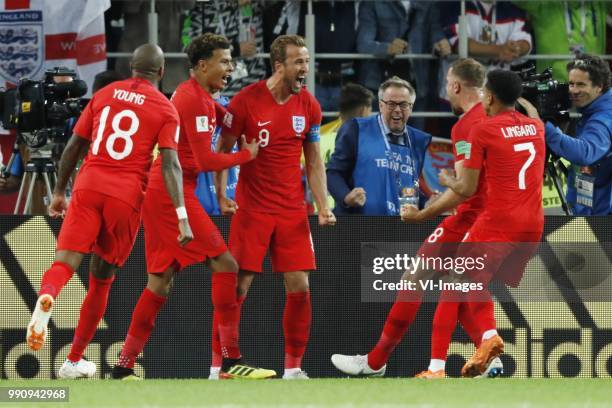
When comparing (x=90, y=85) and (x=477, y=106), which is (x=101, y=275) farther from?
(x=90, y=85)

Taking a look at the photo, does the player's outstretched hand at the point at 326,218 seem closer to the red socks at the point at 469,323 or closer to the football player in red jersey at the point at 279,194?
the football player in red jersey at the point at 279,194

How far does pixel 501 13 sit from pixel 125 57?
3.38 m

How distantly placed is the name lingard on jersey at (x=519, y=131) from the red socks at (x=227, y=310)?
195 cm

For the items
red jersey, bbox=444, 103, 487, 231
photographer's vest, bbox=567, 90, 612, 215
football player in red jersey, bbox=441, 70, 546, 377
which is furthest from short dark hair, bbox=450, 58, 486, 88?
photographer's vest, bbox=567, 90, 612, 215

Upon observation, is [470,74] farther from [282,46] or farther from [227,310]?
[227,310]

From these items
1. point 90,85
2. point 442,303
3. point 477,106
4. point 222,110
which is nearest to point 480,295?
point 442,303

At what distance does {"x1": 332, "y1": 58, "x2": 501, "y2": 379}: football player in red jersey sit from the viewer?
10250 mm

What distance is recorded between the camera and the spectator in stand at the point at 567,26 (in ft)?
46.3

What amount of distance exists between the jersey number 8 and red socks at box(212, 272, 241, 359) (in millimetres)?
1020

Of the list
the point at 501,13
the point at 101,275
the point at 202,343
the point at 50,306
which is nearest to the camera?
the point at 50,306

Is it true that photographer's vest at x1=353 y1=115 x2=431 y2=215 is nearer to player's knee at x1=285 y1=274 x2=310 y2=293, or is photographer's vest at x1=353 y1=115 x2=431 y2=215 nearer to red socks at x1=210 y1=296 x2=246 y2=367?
player's knee at x1=285 y1=274 x2=310 y2=293

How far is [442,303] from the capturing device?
10.3 metres

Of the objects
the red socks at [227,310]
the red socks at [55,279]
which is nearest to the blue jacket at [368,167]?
the red socks at [227,310]

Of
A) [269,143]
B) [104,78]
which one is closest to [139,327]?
Result: [269,143]
